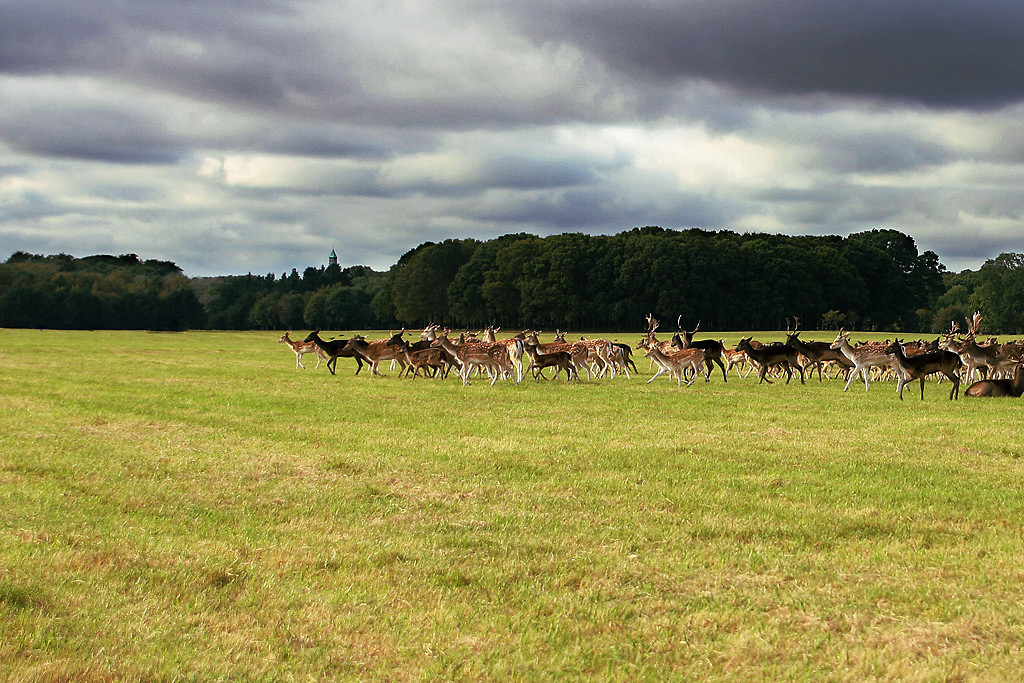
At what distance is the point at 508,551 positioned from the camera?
6.54 meters

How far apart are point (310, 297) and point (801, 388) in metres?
94.6

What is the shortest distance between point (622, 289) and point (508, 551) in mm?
73239

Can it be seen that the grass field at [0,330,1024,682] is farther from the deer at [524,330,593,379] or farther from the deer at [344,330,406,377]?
the deer at [344,330,406,377]

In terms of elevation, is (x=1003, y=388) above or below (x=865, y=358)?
below

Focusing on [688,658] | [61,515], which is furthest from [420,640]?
[61,515]

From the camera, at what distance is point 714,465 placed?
396 inches

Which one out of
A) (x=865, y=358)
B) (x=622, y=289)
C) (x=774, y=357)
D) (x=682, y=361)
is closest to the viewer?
(x=865, y=358)

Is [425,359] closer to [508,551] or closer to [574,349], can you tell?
[574,349]

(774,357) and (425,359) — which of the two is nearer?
(774,357)

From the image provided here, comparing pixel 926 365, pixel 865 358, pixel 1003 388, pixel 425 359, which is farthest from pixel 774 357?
pixel 425 359

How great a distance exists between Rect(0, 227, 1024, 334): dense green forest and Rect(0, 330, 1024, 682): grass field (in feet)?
210

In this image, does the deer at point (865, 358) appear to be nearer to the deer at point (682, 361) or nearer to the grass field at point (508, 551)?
the deer at point (682, 361)

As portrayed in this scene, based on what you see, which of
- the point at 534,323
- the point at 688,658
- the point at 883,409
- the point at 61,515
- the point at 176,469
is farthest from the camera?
the point at 534,323

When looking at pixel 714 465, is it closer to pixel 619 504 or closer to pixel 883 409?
pixel 619 504
